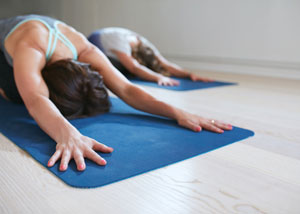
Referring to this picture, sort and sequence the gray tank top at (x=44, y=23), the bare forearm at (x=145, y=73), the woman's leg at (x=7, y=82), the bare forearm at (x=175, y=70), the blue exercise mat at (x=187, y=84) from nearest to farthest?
the gray tank top at (x=44, y=23) → the woman's leg at (x=7, y=82) → the blue exercise mat at (x=187, y=84) → the bare forearm at (x=145, y=73) → the bare forearm at (x=175, y=70)

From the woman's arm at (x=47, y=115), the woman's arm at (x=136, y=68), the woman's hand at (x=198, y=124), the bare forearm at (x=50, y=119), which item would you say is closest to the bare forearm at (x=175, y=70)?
the woman's arm at (x=136, y=68)

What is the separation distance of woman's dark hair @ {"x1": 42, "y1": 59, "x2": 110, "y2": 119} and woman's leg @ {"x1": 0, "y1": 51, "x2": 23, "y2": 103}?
0.43 meters

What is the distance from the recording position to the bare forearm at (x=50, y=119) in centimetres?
126

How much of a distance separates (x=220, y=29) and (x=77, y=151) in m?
3.43

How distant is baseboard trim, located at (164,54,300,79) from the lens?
3625mm

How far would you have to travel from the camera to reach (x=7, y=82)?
206cm

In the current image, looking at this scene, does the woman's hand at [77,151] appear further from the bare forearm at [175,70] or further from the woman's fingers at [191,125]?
the bare forearm at [175,70]

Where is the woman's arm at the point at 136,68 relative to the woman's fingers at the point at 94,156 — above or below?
below

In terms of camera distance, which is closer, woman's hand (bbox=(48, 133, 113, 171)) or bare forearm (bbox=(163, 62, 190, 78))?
woman's hand (bbox=(48, 133, 113, 171))

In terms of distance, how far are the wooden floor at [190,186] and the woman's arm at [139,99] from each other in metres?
0.22

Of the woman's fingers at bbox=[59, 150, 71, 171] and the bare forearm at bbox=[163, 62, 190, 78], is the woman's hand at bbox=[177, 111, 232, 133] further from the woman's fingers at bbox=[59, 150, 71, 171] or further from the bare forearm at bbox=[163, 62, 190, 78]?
the bare forearm at bbox=[163, 62, 190, 78]

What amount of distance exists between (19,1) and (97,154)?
7.61 metres

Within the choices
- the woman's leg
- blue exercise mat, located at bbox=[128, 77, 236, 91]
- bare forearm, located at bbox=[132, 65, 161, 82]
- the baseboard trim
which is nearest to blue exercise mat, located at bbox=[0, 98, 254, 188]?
the woman's leg

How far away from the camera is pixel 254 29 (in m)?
3.83
